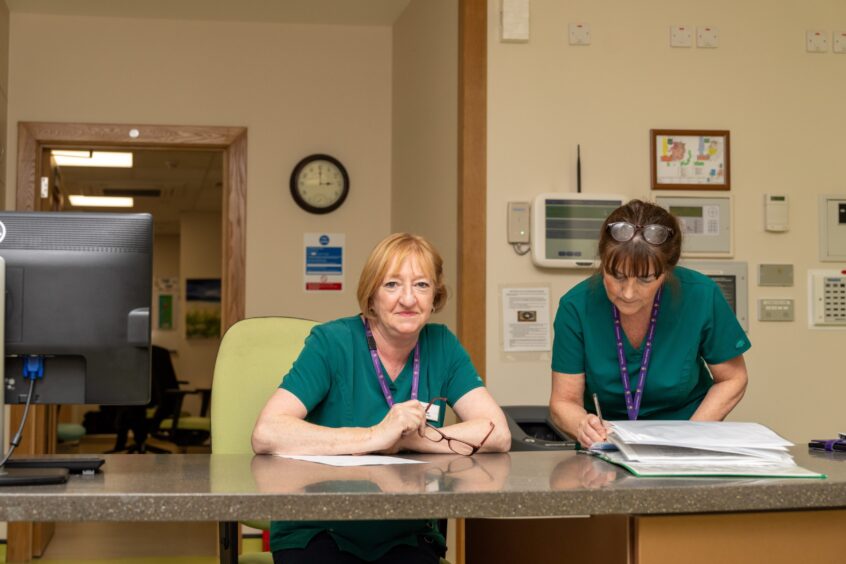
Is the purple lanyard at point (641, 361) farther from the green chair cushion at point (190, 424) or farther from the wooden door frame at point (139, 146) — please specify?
the green chair cushion at point (190, 424)

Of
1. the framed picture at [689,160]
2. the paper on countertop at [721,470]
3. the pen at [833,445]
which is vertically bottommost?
the pen at [833,445]

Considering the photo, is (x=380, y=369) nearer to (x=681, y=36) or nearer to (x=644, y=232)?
(x=644, y=232)

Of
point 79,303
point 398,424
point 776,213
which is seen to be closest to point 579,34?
point 776,213

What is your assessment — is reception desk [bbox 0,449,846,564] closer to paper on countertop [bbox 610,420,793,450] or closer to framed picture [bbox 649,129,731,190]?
paper on countertop [bbox 610,420,793,450]

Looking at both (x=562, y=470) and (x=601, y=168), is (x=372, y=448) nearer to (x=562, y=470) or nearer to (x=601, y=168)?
(x=562, y=470)

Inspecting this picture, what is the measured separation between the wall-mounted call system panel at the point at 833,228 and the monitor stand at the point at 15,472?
9.83 feet

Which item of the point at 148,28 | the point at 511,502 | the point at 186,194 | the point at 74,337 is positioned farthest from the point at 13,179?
the point at 186,194

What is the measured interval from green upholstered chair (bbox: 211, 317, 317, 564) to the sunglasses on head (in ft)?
2.57

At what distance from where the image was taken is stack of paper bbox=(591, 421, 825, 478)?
1593mm

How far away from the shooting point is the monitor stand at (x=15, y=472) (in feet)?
4.80

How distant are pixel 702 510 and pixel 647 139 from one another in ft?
7.76

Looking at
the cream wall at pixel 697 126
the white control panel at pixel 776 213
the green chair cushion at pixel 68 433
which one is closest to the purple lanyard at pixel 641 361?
the cream wall at pixel 697 126

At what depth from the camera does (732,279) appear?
3596mm

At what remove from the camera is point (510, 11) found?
3527 mm
